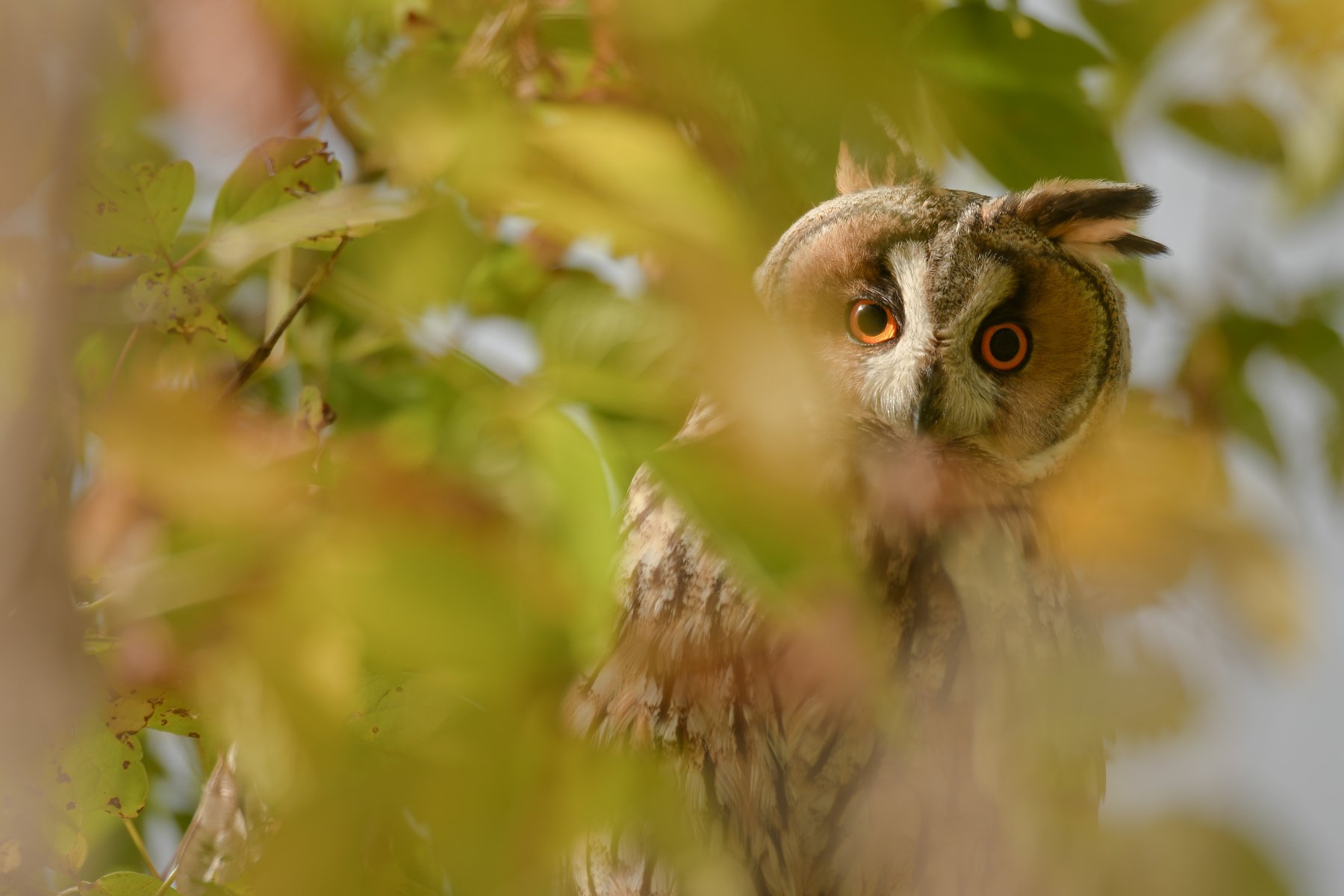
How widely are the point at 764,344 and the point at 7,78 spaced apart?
0.22m

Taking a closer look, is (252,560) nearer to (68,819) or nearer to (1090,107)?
(68,819)

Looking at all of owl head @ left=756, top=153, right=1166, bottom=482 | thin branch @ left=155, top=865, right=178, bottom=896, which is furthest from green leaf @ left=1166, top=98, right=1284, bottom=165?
thin branch @ left=155, top=865, right=178, bottom=896

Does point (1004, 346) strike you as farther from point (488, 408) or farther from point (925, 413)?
point (488, 408)

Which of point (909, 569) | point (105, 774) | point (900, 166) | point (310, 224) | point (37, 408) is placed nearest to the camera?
point (37, 408)

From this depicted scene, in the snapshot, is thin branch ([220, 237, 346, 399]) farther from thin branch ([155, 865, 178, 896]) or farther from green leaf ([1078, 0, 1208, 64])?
→ green leaf ([1078, 0, 1208, 64])

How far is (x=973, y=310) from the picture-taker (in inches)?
56.6

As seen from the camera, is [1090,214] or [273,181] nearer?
[273,181]

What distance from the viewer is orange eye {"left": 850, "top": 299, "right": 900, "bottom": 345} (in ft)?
4.85

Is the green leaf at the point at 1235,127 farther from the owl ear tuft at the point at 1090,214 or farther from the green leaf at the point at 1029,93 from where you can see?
the owl ear tuft at the point at 1090,214

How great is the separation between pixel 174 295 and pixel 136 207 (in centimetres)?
7

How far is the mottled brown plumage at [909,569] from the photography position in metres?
1.14

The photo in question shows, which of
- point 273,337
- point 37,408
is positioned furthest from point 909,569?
point 37,408

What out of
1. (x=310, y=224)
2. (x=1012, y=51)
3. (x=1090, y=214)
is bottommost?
(x=1090, y=214)

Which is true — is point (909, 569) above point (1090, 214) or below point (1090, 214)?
below
